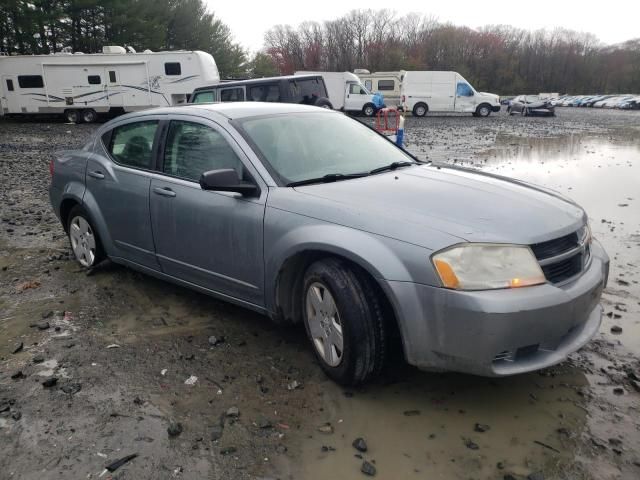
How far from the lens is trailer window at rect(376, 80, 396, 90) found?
111ft

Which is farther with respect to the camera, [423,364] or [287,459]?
[423,364]

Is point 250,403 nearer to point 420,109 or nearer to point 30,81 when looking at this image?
point 30,81

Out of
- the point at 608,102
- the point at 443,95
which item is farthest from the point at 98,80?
the point at 608,102

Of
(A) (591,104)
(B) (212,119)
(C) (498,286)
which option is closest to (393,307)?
→ (C) (498,286)

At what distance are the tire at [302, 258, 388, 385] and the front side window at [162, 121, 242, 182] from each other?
103 centimetres

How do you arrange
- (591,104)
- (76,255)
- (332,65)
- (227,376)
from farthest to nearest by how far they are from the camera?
(332,65)
(591,104)
(76,255)
(227,376)

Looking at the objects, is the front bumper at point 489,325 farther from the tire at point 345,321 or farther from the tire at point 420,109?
the tire at point 420,109

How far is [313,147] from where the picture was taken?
3.70 metres

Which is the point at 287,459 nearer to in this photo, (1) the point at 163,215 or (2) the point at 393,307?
(2) the point at 393,307

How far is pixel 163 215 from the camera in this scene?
3883mm

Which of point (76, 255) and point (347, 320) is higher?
point (347, 320)

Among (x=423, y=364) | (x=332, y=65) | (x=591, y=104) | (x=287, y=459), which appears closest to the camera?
(x=287, y=459)

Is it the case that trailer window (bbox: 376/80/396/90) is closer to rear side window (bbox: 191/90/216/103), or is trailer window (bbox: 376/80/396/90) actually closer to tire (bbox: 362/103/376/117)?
tire (bbox: 362/103/376/117)

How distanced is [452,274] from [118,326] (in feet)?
8.84
